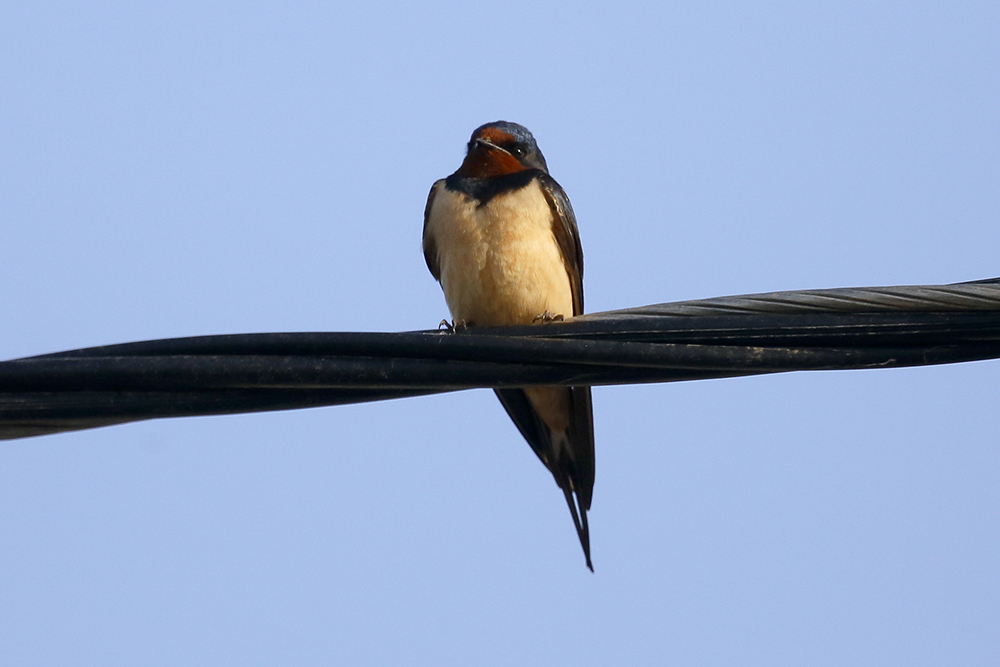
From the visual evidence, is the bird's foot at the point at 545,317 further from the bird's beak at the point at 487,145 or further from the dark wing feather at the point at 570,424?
the bird's beak at the point at 487,145

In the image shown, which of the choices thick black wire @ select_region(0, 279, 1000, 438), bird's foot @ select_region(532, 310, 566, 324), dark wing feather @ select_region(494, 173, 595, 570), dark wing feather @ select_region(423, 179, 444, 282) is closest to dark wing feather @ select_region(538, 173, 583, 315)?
dark wing feather @ select_region(494, 173, 595, 570)

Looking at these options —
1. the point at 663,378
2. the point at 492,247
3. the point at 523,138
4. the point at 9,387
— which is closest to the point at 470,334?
the point at 663,378

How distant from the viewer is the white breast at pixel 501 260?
4480 millimetres

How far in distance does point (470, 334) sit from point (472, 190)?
2166 mm

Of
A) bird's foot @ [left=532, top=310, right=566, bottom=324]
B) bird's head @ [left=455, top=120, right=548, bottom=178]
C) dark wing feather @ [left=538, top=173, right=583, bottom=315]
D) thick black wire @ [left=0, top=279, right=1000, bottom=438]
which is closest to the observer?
thick black wire @ [left=0, top=279, right=1000, bottom=438]

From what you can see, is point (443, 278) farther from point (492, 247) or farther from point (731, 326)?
point (731, 326)

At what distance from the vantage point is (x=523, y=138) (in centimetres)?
506

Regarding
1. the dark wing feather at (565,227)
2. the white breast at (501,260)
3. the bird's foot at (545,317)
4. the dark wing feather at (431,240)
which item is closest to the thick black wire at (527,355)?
the bird's foot at (545,317)

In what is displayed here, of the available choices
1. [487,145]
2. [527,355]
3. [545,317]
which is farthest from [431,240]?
[527,355]

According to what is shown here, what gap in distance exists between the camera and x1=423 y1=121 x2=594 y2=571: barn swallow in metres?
4.48

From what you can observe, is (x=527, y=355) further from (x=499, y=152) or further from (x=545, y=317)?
(x=499, y=152)

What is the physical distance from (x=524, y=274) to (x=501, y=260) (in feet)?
0.34

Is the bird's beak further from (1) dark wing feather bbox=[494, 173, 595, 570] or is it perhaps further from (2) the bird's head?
(1) dark wing feather bbox=[494, 173, 595, 570]

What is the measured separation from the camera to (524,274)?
448 cm
